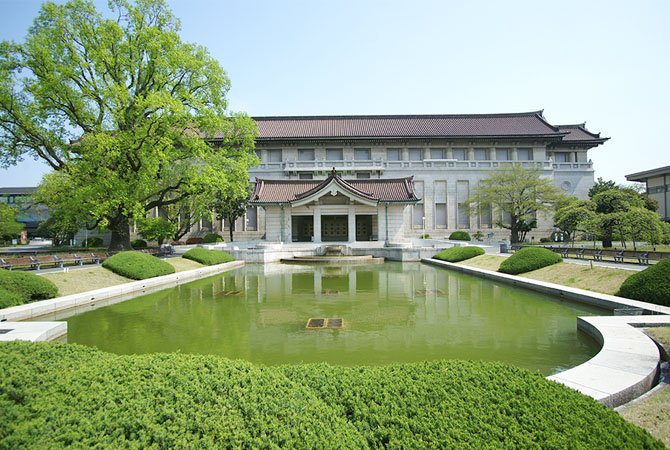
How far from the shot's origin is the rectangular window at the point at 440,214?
44.6 m

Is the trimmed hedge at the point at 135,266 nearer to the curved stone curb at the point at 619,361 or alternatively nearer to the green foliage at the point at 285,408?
the green foliage at the point at 285,408

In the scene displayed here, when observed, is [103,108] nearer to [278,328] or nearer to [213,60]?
[213,60]

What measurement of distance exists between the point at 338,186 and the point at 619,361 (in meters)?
27.3

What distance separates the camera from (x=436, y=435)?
9.19 ft

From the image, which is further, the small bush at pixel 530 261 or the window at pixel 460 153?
the window at pixel 460 153

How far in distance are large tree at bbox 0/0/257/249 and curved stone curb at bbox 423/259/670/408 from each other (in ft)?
67.7

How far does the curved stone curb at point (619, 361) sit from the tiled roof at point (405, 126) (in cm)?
3970

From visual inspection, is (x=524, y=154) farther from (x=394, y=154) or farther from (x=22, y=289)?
(x=22, y=289)

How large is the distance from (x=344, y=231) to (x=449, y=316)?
3005cm

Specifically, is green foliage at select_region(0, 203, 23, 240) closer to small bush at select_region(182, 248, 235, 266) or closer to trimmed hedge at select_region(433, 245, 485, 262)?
Answer: small bush at select_region(182, 248, 235, 266)

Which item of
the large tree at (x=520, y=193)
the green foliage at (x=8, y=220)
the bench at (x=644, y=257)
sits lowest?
the bench at (x=644, y=257)

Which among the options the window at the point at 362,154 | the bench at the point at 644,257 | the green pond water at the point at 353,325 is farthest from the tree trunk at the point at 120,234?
the window at the point at 362,154

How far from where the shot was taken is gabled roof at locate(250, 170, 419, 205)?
31750 mm

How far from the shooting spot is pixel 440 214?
44.7 m
